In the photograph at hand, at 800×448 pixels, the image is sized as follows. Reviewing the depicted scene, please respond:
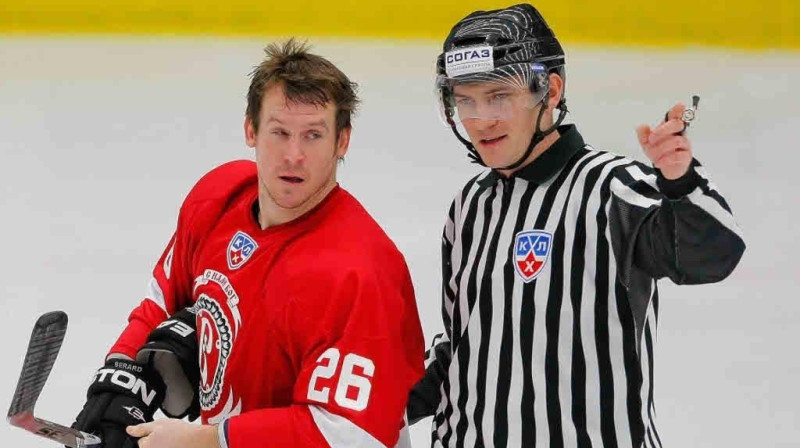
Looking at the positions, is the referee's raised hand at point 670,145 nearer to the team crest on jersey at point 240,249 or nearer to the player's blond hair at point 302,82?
the player's blond hair at point 302,82

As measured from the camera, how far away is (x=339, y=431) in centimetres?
170

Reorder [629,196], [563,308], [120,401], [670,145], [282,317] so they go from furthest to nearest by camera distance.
Answer: [120,401], [282,317], [563,308], [629,196], [670,145]

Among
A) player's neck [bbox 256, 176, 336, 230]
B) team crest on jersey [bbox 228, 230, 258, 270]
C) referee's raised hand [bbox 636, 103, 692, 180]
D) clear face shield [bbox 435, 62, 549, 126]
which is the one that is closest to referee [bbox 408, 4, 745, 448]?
clear face shield [bbox 435, 62, 549, 126]

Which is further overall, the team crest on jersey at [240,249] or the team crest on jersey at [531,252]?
the team crest on jersey at [240,249]

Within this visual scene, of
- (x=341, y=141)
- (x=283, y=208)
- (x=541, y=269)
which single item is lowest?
(x=541, y=269)

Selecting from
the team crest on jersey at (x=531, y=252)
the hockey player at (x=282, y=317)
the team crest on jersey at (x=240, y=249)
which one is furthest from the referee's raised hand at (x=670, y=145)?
the team crest on jersey at (x=240, y=249)

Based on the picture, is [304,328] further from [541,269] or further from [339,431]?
[541,269]

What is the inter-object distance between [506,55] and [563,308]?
0.36 metres

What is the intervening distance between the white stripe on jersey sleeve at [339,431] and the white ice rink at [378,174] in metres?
1.06

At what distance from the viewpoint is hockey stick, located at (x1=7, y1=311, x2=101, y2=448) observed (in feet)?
5.69

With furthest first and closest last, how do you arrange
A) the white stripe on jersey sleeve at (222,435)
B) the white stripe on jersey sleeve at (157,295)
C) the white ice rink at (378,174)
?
1. the white ice rink at (378,174)
2. the white stripe on jersey sleeve at (157,295)
3. the white stripe on jersey sleeve at (222,435)

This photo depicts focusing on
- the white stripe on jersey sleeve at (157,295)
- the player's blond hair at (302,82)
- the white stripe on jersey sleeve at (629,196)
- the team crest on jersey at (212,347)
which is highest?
the player's blond hair at (302,82)

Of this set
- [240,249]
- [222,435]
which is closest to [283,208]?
[240,249]

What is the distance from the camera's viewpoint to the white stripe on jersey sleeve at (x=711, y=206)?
4.68 feet
